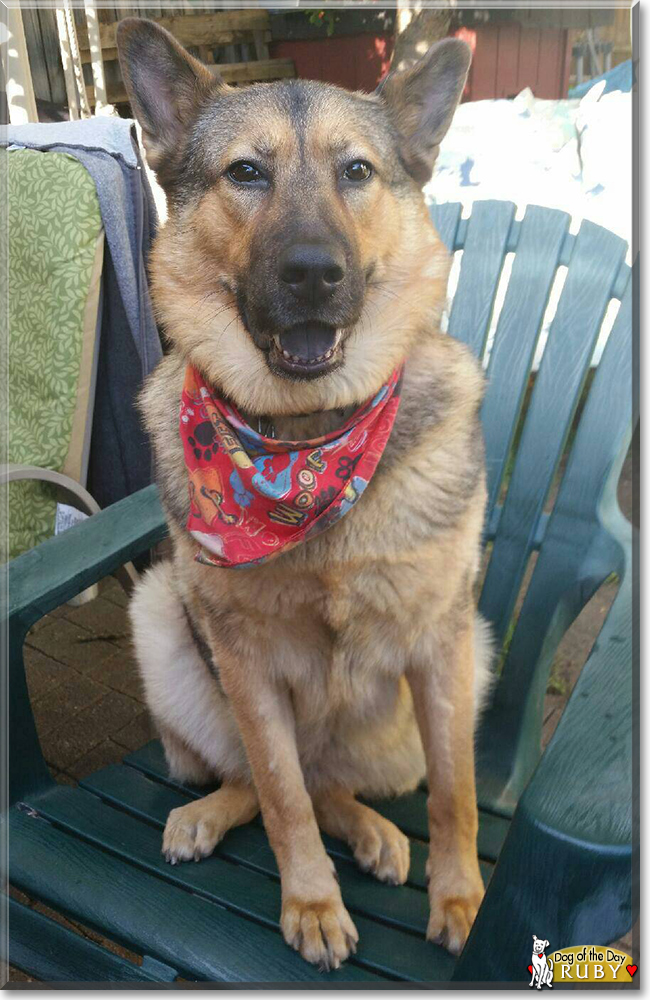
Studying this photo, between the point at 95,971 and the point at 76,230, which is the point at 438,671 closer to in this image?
the point at 95,971

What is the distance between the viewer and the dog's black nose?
1.33 m

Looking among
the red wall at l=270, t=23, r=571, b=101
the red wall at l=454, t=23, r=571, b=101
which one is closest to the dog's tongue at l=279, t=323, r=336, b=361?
the red wall at l=270, t=23, r=571, b=101

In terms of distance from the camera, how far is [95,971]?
1.46 meters

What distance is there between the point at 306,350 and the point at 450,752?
84 cm

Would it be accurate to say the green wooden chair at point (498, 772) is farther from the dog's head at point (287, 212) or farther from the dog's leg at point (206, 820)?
the dog's head at point (287, 212)

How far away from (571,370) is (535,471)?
0.26m

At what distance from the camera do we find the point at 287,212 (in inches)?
56.0

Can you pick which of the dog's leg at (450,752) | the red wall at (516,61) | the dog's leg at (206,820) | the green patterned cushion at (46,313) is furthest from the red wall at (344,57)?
the dog's leg at (206,820)

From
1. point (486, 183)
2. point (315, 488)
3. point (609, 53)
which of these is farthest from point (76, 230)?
point (609, 53)

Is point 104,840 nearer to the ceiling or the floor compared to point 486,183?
nearer to the floor

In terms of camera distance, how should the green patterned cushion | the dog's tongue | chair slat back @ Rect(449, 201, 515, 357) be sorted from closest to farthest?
the dog's tongue < chair slat back @ Rect(449, 201, 515, 357) < the green patterned cushion

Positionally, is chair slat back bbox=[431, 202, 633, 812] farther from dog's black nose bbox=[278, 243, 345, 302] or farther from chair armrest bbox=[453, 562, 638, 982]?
dog's black nose bbox=[278, 243, 345, 302]

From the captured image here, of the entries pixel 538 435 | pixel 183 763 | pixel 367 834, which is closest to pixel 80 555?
pixel 183 763

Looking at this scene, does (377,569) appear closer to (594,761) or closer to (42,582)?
(594,761)
